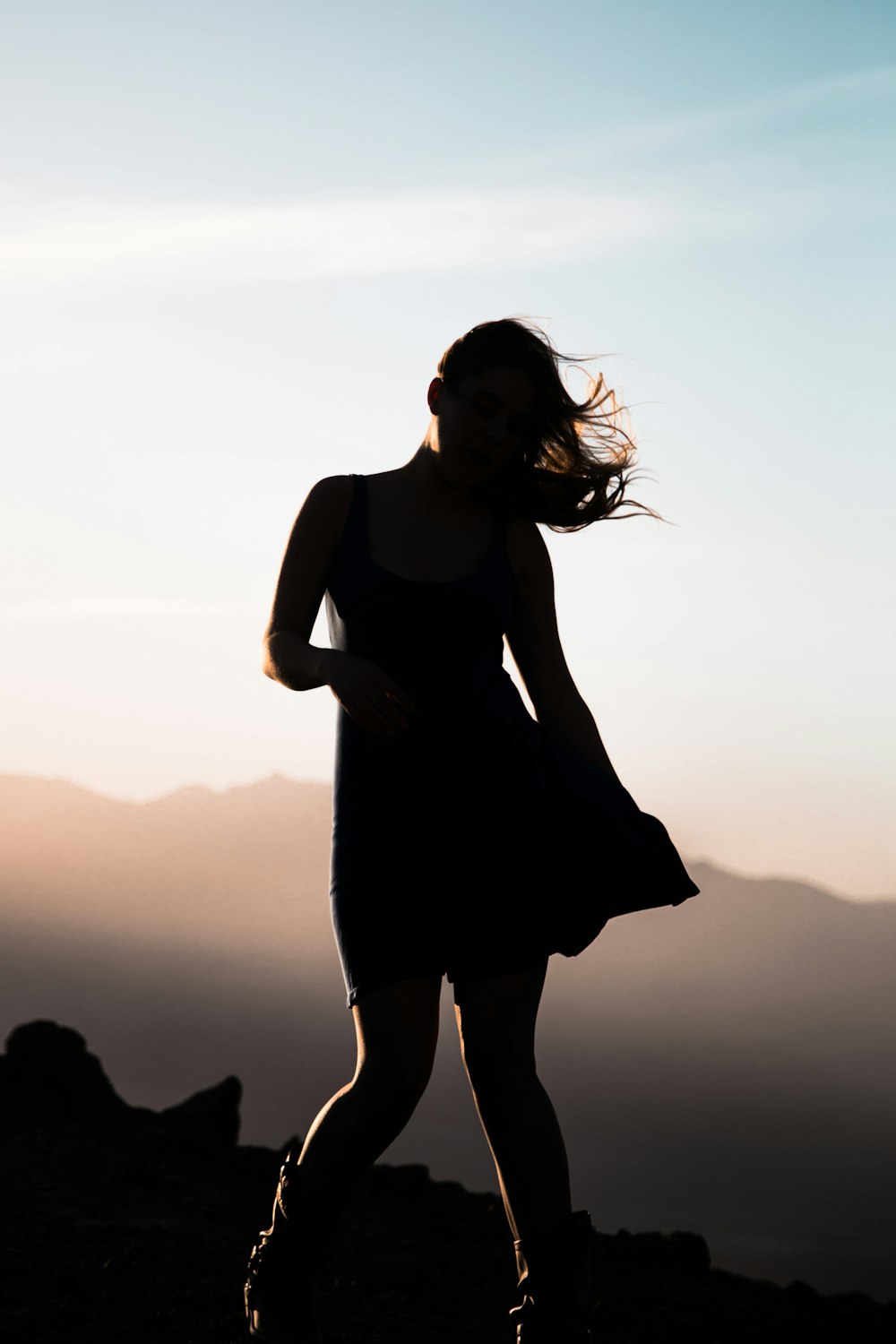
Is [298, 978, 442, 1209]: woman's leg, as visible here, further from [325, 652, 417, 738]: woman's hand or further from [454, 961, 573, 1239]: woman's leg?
[325, 652, 417, 738]: woman's hand

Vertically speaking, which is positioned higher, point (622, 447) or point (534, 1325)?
point (622, 447)

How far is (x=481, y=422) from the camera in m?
3.21

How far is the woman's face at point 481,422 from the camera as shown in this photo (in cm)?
321

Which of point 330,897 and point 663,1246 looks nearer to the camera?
point 330,897

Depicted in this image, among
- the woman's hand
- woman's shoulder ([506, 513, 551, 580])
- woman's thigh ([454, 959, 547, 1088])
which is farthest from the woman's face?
woman's thigh ([454, 959, 547, 1088])

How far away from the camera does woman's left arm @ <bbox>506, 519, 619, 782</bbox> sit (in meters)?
3.36

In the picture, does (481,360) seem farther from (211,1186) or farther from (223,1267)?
(211,1186)

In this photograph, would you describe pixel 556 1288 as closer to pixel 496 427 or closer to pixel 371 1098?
pixel 371 1098

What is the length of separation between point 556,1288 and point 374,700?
1.23 m

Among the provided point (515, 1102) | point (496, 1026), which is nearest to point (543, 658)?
point (496, 1026)

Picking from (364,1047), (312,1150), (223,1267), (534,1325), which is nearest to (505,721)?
(364,1047)

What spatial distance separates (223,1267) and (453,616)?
78.0 inches

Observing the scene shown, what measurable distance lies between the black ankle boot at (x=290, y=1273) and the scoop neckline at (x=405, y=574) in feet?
4.00

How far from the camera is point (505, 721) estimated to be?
10.5ft
